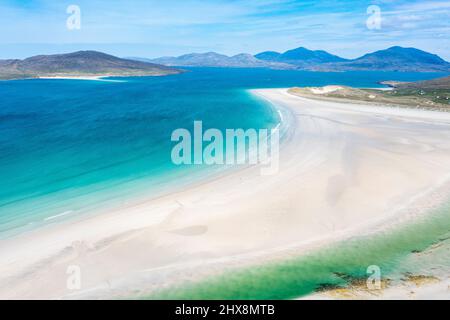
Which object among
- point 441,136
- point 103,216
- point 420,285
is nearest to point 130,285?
point 103,216

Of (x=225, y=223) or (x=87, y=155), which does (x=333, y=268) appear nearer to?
(x=225, y=223)

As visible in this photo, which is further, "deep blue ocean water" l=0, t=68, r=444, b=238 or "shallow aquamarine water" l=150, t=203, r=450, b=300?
"deep blue ocean water" l=0, t=68, r=444, b=238

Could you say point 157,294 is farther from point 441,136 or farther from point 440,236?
point 441,136

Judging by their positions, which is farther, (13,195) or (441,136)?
(441,136)
